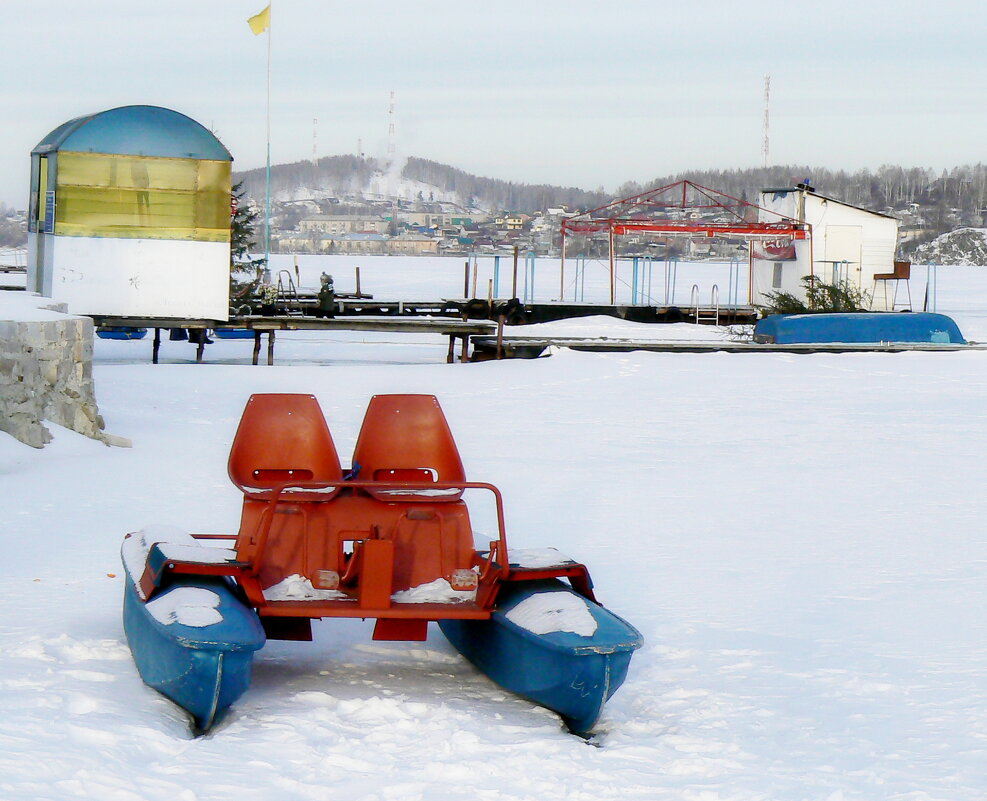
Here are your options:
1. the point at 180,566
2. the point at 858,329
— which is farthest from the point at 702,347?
the point at 180,566

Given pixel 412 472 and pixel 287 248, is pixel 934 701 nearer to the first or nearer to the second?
pixel 412 472

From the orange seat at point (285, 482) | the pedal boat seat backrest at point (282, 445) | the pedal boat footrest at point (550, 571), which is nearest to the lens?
the pedal boat footrest at point (550, 571)

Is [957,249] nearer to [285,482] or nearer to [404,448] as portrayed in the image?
[404,448]

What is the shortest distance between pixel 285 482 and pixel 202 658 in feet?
3.37

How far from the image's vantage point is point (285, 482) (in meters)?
5.14

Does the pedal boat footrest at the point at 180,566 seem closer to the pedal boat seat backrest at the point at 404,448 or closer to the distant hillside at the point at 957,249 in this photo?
the pedal boat seat backrest at the point at 404,448

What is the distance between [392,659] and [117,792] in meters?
1.81

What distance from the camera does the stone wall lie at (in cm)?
949

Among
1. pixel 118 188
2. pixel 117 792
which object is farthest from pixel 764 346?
pixel 117 792

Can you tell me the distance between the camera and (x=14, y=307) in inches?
426

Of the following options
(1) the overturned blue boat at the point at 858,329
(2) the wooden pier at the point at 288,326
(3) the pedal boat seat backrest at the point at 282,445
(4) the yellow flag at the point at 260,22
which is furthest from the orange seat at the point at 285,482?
(4) the yellow flag at the point at 260,22

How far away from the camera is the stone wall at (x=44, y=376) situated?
9492 millimetres

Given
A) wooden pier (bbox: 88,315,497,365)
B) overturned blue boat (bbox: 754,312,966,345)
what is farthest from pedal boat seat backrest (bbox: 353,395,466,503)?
overturned blue boat (bbox: 754,312,966,345)

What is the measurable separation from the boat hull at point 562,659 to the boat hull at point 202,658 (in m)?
0.92
